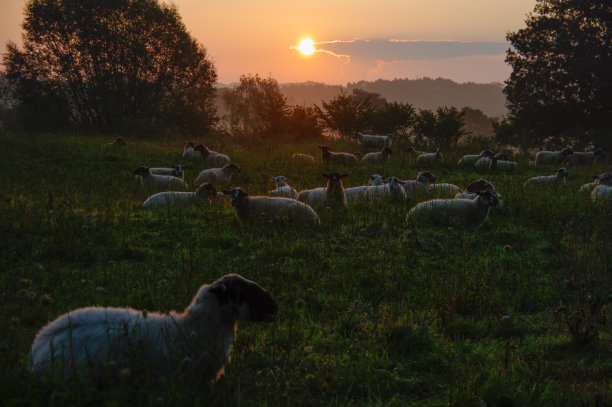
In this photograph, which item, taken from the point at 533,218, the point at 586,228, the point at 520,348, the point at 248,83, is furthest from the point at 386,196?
the point at 248,83

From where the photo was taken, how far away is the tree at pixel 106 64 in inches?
1304

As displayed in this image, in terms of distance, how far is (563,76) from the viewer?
3148cm

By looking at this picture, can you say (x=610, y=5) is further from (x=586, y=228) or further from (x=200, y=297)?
(x=200, y=297)

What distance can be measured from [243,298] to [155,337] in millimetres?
813

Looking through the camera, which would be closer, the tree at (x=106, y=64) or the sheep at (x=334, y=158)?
the sheep at (x=334, y=158)

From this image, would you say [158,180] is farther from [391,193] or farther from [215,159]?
[391,193]

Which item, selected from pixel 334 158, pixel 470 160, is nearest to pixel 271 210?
pixel 334 158

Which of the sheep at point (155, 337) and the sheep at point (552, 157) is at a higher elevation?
the sheep at point (552, 157)

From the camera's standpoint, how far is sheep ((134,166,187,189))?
48.4 feet

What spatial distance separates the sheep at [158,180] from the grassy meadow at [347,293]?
257 centimetres

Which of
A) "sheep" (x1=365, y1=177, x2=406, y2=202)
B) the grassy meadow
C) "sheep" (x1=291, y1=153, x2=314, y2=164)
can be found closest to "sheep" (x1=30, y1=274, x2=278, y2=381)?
the grassy meadow

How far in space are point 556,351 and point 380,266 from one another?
9.72ft

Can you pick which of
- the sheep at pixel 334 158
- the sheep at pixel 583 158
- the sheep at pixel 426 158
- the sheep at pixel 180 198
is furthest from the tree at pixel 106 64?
the sheep at pixel 583 158

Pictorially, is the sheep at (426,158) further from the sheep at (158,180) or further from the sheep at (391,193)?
the sheep at (158,180)
